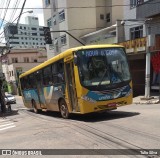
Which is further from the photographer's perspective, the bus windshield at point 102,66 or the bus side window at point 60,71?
the bus side window at point 60,71

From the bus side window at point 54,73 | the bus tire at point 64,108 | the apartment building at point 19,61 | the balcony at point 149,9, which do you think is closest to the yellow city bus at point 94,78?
the bus tire at point 64,108

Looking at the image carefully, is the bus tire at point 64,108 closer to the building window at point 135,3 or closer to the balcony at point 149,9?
the balcony at point 149,9

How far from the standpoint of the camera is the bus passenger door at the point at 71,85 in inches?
474

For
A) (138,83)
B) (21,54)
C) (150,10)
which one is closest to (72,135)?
(150,10)

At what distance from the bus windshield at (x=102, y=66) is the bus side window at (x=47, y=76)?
3.78 m

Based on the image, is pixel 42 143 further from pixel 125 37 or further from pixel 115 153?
pixel 125 37

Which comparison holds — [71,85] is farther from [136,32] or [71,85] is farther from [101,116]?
[136,32]

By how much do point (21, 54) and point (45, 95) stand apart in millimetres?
53279

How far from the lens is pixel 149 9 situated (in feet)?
76.5

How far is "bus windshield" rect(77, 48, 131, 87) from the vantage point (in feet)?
38.0

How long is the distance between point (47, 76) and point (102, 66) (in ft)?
15.5

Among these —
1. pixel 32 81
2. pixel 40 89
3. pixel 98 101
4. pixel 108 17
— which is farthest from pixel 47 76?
pixel 108 17

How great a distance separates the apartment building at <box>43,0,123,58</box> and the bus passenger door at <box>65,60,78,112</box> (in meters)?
26.3

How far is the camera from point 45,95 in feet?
55.3
